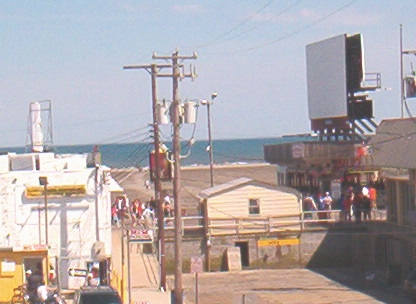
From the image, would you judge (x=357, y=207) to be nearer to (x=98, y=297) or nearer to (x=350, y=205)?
(x=350, y=205)

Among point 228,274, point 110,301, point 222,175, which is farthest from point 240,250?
point 222,175

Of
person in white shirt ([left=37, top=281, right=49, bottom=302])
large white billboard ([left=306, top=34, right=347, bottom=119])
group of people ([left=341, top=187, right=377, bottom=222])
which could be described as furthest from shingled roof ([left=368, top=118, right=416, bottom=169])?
person in white shirt ([left=37, top=281, right=49, bottom=302])

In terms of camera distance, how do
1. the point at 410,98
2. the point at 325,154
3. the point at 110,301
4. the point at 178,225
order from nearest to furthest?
the point at 110,301, the point at 178,225, the point at 410,98, the point at 325,154

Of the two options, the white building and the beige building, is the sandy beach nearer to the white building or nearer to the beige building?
the beige building

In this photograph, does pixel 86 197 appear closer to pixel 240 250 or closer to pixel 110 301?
pixel 110 301

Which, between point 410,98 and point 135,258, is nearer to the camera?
point 410,98

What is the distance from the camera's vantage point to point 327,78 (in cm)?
6550

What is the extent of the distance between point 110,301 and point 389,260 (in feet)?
70.4

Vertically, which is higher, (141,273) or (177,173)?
(177,173)

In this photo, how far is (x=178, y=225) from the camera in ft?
106

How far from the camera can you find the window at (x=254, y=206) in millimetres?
49781

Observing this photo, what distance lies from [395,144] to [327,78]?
20.1 m

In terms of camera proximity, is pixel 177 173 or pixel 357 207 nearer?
pixel 177 173

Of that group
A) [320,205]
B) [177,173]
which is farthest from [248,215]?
[177,173]
